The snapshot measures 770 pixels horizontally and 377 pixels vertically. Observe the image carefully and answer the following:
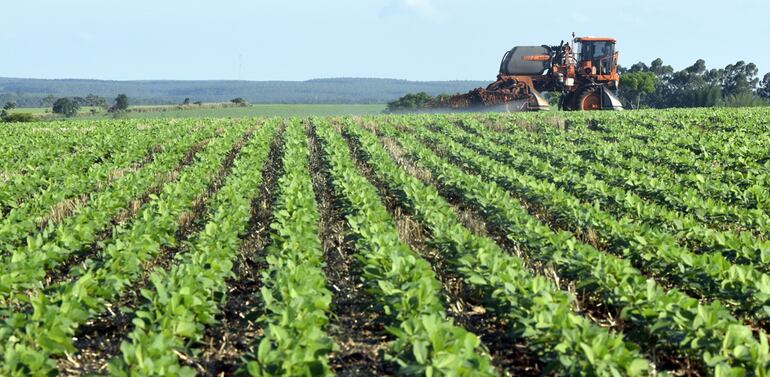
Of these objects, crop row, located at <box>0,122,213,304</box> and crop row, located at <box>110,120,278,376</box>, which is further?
crop row, located at <box>0,122,213,304</box>

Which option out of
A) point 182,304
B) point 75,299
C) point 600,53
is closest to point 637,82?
point 600,53

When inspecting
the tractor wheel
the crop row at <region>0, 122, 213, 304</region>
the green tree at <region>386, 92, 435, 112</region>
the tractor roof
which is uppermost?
the tractor roof

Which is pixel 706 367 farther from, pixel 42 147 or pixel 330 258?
pixel 42 147

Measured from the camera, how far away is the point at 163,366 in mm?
3594

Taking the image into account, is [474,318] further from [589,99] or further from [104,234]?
[589,99]

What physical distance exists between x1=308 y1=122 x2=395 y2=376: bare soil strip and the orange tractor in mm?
22801

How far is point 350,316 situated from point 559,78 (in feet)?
84.8

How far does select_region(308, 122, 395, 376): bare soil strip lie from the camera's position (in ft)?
15.1

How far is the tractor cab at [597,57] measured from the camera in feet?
96.9

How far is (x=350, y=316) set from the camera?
5484mm

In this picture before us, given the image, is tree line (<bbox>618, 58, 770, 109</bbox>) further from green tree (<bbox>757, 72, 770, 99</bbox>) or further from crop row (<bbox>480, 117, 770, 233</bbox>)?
crop row (<bbox>480, 117, 770, 233</bbox>)

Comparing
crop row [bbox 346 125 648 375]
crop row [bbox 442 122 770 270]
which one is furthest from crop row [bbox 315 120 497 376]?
crop row [bbox 442 122 770 270]

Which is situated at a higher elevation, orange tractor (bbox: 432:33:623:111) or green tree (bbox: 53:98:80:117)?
orange tractor (bbox: 432:33:623:111)

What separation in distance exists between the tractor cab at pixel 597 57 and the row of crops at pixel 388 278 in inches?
710
